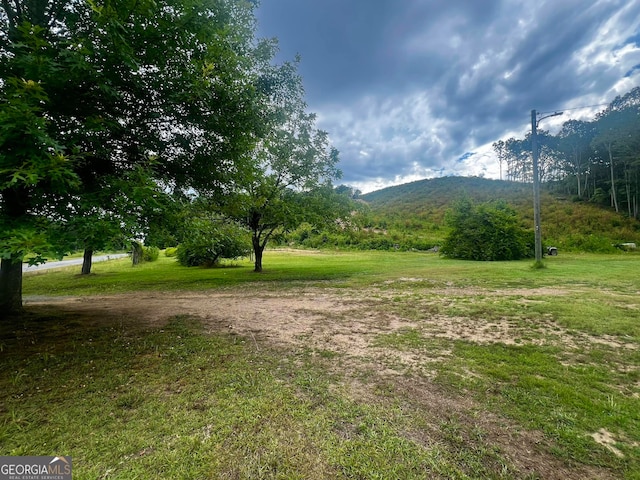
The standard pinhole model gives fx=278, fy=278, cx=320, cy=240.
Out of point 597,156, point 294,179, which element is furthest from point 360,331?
point 597,156

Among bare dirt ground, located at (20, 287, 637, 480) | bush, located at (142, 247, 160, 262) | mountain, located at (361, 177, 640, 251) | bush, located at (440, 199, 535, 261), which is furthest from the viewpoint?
mountain, located at (361, 177, 640, 251)

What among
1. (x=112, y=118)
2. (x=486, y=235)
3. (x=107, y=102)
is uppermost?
(x=107, y=102)

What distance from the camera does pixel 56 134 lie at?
4.01m

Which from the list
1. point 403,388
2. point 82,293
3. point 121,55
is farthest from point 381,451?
point 82,293

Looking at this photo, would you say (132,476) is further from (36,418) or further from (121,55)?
(121,55)

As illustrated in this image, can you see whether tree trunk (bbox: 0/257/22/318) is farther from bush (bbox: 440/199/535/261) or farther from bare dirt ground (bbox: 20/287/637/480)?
bush (bbox: 440/199/535/261)

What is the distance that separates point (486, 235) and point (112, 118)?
76.3 ft

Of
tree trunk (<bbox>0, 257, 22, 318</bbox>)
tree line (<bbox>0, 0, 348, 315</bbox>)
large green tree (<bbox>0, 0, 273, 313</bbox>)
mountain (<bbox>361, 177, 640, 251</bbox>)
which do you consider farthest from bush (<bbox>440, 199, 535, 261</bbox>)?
tree trunk (<bbox>0, 257, 22, 318</bbox>)

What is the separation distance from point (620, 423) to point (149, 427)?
4054 mm

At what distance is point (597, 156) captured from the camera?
143 feet

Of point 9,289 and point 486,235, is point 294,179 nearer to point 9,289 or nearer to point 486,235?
point 9,289

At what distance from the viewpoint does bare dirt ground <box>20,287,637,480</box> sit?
2.27 meters

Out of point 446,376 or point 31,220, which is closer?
point 446,376

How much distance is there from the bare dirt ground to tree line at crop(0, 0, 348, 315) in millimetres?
2372
